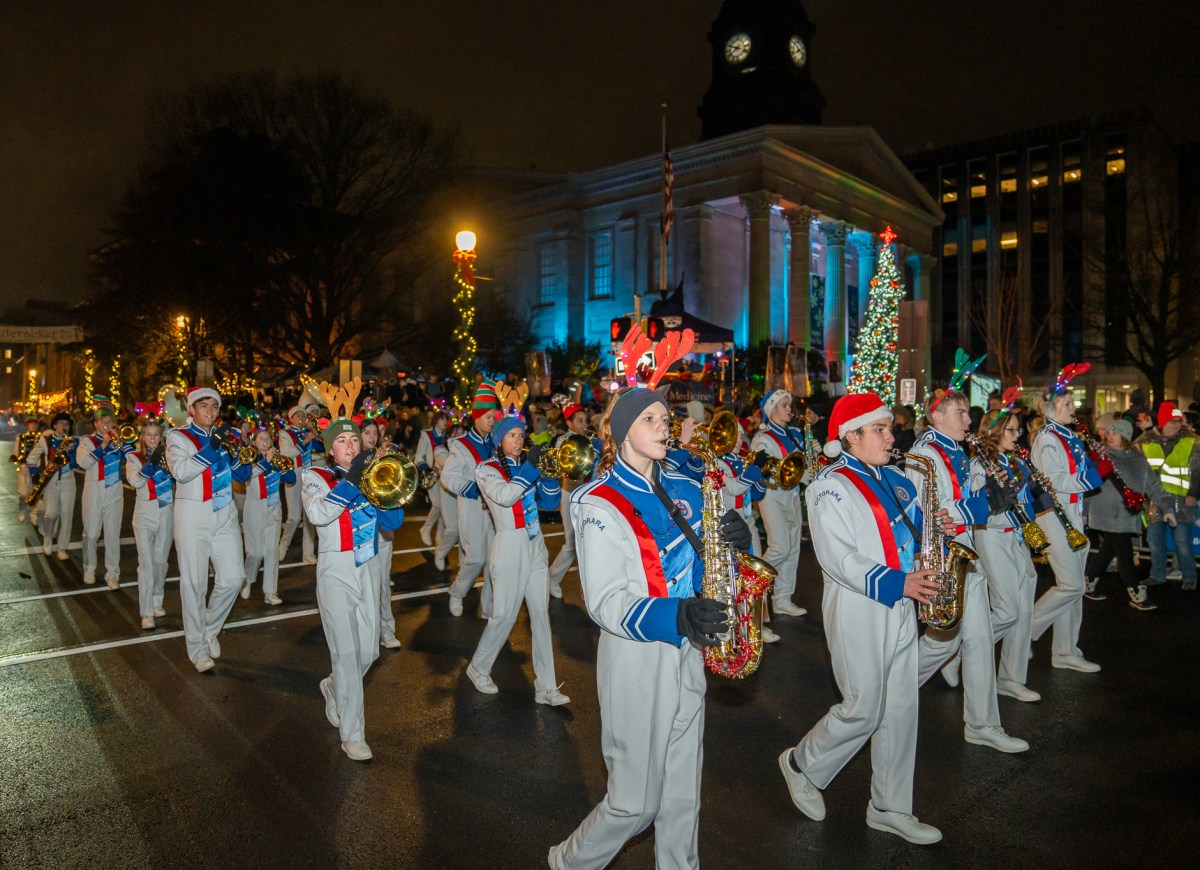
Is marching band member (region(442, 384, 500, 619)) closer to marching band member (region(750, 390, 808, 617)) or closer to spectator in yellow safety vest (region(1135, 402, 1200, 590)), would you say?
marching band member (region(750, 390, 808, 617))

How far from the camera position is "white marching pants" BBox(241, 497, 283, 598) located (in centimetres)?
1000

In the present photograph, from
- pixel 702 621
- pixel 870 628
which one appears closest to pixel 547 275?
pixel 870 628

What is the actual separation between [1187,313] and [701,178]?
2092cm

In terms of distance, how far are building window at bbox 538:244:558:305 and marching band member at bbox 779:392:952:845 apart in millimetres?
43156

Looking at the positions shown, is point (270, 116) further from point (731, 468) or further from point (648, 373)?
point (648, 373)

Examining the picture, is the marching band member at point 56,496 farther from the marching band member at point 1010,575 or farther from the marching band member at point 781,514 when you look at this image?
the marching band member at point 1010,575

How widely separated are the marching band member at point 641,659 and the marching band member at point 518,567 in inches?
113

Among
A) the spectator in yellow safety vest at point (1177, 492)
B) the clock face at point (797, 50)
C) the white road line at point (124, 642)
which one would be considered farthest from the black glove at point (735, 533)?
the clock face at point (797, 50)

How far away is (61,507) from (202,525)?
8.03 m

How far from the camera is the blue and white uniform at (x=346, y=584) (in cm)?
524

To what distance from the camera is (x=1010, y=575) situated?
6066 millimetres

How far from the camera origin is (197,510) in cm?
748

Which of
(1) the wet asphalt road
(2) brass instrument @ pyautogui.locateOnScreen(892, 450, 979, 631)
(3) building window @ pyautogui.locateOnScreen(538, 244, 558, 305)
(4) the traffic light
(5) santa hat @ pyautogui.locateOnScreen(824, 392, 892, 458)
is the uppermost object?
(3) building window @ pyautogui.locateOnScreen(538, 244, 558, 305)

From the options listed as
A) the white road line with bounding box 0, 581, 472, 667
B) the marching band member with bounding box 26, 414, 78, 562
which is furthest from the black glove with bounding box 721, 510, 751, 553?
the marching band member with bounding box 26, 414, 78, 562
